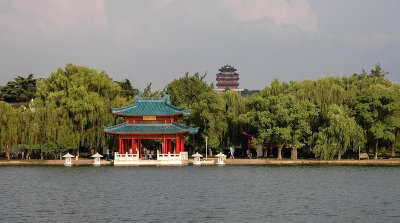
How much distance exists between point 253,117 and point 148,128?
377 inches

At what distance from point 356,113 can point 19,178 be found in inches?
1156

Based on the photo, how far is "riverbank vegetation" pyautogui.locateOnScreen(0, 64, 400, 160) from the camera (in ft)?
176

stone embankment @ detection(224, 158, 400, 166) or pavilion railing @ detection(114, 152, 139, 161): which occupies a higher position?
pavilion railing @ detection(114, 152, 139, 161)

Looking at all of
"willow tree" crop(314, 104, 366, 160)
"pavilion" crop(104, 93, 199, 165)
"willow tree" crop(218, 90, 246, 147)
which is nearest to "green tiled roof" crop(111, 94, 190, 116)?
"pavilion" crop(104, 93, 199, 165)

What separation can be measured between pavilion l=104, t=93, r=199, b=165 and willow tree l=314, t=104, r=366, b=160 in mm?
11219

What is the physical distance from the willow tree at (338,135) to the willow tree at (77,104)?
768 inches

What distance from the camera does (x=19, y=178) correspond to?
41.1 m

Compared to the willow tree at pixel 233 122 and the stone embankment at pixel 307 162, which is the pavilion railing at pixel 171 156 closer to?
the stone embankment at pixel 307 162

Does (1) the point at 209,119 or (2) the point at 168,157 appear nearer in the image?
(2) the point at 168,157

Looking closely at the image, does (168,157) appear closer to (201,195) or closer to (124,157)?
(124,157)

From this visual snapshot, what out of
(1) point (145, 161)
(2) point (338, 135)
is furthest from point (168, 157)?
(2) point (338, 135)

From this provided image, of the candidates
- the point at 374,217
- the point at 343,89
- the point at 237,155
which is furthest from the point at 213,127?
the point at 374,217

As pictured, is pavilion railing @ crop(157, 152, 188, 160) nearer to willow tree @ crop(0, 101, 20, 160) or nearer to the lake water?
the lake water

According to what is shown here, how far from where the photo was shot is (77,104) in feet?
182
